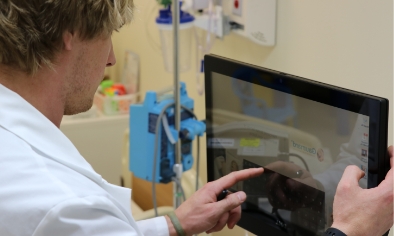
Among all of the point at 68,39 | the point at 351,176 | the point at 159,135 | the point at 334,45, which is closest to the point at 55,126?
the point at 68,39

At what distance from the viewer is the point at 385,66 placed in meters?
1.40

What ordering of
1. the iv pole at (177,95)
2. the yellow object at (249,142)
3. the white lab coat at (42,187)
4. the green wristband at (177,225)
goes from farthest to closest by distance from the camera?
the iv pole at (177,95), the green wristband at (177,225), the yellow object at (249,142), the white lab coat at (42,187)

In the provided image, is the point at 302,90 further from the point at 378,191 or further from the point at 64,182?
the point at 64,182

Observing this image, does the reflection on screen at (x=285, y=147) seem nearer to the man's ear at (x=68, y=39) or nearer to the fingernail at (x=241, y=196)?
the fingernail at (x=241, y=196)

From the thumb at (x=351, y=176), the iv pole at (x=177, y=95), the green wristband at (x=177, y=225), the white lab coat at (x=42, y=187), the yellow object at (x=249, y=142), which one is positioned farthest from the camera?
the iv pole at (x=177, y=95)

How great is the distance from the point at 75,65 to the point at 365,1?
76 centimetres

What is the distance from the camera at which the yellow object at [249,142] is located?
126cm

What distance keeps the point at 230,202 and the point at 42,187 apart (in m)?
0.51

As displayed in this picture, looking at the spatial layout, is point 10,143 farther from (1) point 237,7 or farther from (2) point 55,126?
(1) point 237,7

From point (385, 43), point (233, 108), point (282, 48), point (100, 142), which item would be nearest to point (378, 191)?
point (233, 108)

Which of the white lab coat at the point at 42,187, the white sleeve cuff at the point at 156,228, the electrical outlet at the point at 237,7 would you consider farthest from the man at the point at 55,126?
the electrical outlet at the point at 237,7

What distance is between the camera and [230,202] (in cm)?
131

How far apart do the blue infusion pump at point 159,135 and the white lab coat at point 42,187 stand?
760mm

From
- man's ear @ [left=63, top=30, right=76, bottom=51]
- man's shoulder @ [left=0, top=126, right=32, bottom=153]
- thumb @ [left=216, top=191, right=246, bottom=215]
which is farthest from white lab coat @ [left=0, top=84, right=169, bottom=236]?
thumb @ [left=216, top=191, right=246, bottom=215]
